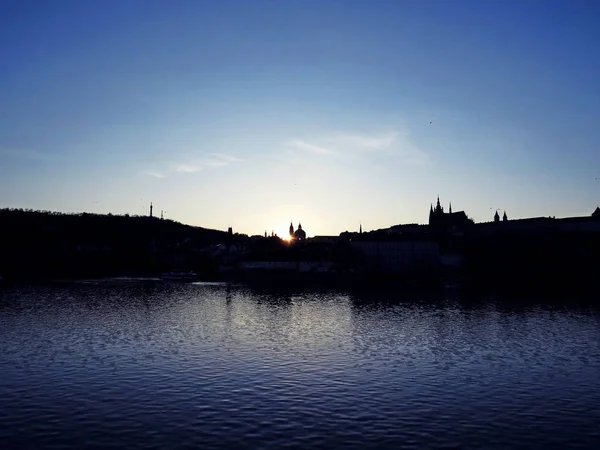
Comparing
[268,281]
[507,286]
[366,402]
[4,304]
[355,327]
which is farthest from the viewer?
[268,281]

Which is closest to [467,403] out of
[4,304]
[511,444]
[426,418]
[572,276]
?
[426,418]

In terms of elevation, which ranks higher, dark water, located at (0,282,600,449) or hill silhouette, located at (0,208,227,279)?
hill silhouette, located at (0,208,227,279)

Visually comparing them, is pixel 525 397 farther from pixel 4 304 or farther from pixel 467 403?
pixel 4 304

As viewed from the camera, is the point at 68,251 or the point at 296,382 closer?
the point at 296,382

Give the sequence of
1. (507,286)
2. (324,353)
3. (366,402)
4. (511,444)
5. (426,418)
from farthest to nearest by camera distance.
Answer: (507,286) → (324,353) → (366,402) → (426,418) → (511,444)

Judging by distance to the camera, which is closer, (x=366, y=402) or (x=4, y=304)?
(x=366, y=402)

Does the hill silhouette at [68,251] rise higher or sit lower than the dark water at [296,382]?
higher

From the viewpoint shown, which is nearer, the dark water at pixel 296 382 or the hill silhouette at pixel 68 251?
the dark water at pixel 296 382

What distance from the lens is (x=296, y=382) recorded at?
27938 millimetres

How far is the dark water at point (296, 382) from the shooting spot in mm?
20250

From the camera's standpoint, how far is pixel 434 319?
182 feet

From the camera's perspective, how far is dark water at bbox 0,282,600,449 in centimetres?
2025

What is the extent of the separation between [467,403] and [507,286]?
8906cm

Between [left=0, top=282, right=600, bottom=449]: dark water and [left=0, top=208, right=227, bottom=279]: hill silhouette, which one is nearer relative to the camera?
[left=0, top=282, right=600, bottom=449]: dark water
